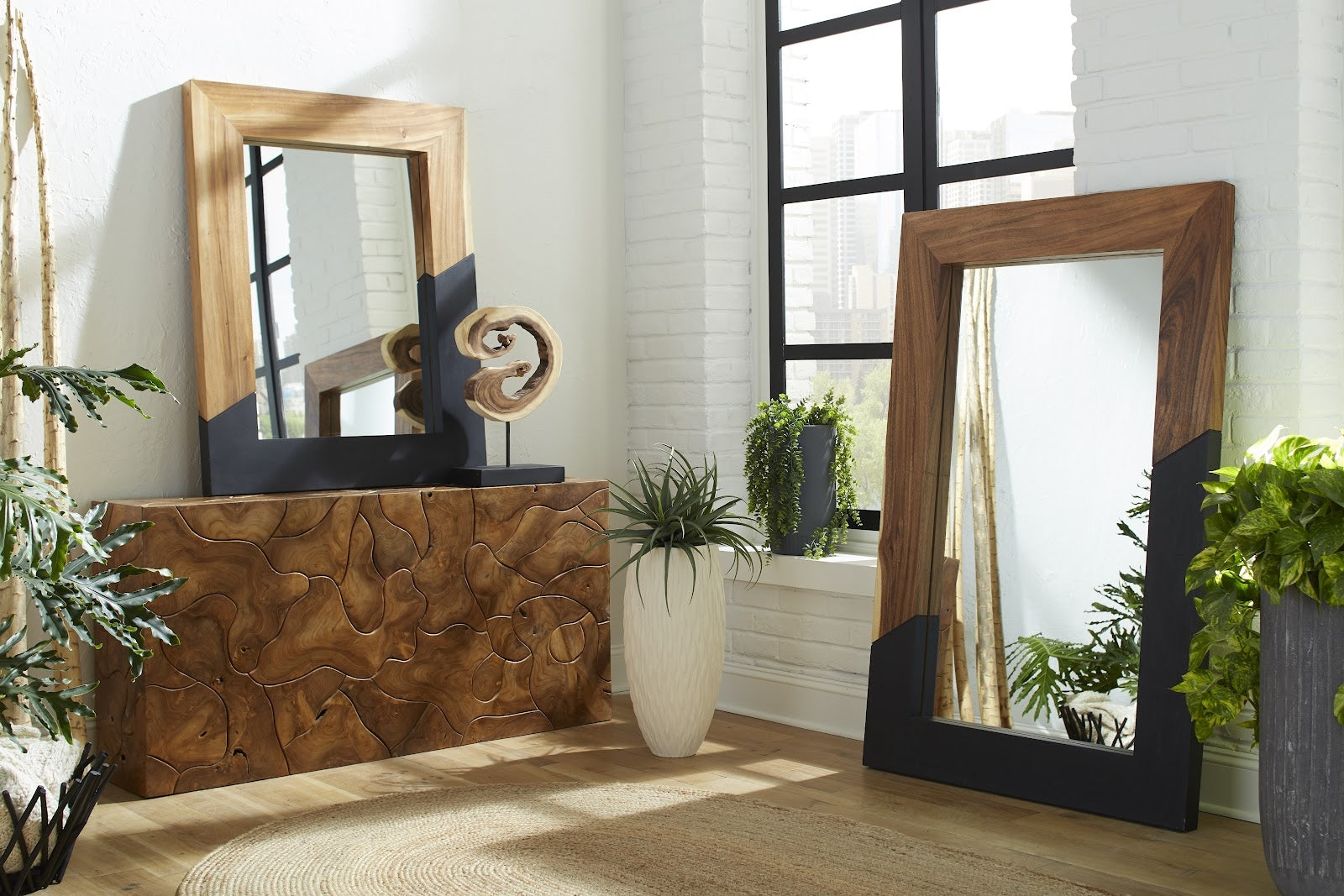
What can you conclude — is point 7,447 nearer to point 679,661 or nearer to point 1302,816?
point 679,661

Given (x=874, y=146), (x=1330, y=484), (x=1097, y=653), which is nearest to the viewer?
(x=1330, y=484)

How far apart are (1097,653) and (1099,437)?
0.56 metres

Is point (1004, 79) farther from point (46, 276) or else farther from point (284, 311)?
point (46, 276)

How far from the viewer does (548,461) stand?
15.9 ft

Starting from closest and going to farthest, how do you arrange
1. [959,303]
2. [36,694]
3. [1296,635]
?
[1296,635] → [36,694] → [959,303]

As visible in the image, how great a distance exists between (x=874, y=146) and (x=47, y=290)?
260cm

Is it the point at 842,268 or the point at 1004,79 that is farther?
the point at 842,268

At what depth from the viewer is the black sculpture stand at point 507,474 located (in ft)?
14.0

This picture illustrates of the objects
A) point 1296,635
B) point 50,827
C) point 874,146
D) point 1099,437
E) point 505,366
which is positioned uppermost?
point 874,146

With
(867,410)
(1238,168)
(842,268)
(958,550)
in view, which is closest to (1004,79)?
(842,268)

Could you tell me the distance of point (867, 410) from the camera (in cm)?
459

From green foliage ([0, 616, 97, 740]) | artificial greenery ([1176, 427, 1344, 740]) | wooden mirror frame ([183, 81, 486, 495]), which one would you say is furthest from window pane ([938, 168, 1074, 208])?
green foliage ([0, 616, 97, 740])

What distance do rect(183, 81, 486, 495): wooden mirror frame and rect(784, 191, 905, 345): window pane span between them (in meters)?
1.15

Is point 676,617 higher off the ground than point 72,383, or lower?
lower
